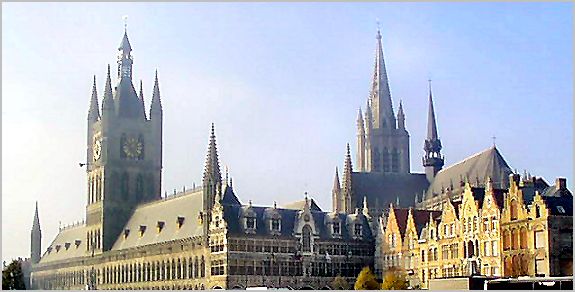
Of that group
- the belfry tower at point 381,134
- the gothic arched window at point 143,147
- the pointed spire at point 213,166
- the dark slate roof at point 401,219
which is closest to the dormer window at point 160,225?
the pointed spire at point 213,166

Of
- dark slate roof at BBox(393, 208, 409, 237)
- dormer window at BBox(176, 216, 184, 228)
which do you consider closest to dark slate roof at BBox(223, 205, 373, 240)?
dark slate roof at BBox(393, 208, 409, 237)

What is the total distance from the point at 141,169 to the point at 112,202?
426 cm

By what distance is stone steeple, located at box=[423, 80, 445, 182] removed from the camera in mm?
99938

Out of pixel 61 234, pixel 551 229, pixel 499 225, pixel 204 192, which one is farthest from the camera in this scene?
pixel 61 234

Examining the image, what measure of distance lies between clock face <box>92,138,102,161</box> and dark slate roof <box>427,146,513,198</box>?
31.7 metres

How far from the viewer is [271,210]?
244 ft

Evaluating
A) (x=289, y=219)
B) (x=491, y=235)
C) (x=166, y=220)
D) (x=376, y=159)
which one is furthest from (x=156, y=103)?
(x=491, y=235)

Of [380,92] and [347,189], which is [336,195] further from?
[380,92]

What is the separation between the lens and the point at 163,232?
8581 cm

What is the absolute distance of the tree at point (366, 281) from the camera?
69.2 meters

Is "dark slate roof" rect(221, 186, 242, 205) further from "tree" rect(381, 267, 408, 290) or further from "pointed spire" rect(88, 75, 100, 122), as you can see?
"pointed spire" rect(88, 75, 100, 122)

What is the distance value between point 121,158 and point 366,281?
128 feet

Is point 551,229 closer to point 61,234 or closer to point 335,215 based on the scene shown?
point 335,215

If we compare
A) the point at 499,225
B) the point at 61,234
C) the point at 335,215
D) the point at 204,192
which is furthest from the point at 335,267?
the point at 61,234
